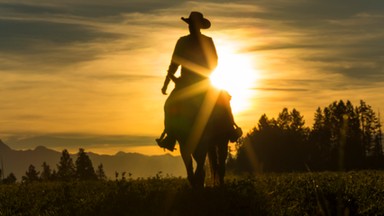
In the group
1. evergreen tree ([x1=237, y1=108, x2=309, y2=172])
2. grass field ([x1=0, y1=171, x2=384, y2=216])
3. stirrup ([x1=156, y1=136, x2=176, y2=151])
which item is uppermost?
evergreen tree ([x1=237, y1=108, x2=309, y2=172])


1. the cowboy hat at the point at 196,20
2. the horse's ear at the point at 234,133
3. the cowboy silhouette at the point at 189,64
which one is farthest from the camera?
the horse's ear at the point at 234,133

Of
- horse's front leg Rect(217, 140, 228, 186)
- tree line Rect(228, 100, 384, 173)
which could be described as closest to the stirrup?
horse's front leg Rect(217, 140, 228, 186)

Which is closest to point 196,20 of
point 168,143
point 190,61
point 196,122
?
point 190,61

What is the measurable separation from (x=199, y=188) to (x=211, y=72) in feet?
11.0

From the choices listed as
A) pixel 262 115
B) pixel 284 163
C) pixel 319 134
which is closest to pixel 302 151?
pixel 284 163

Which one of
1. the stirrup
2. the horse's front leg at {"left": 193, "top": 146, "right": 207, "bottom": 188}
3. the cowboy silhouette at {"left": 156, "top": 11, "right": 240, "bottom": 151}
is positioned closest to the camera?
the horse's front leg at {"left": 193, "top": 146, "right": 207, "bottom": 188}

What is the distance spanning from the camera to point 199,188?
1806 centimetres

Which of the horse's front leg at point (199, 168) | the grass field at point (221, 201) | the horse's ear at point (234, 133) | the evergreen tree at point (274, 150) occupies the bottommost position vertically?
the grass field at point (221, 201)

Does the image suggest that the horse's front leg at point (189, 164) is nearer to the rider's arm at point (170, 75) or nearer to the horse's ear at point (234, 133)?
the horse's ear at point (234, 133)

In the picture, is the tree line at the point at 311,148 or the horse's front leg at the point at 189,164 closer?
the horse's front leg at the point at 189,164

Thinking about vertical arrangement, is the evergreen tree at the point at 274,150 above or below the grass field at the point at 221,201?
above

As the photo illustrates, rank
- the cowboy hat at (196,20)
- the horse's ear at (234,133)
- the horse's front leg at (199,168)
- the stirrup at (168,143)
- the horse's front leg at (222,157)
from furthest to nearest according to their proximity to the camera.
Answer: the horse's front leg at (222,157), the horse's ear at (234,133), the cowboy hat at (196,20), the stirrup at (168,143), the horse's front leg at (199,168)

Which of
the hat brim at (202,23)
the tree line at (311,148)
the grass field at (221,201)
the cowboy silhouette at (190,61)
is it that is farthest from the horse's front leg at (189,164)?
the tree line at (311,148)

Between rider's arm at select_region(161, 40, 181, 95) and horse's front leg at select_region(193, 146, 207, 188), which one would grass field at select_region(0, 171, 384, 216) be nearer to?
horse's front leg at select_region(193, 146, 207, 188)
